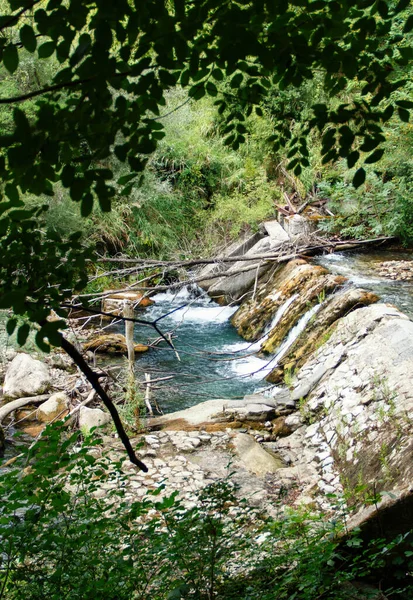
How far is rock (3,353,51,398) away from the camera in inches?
279

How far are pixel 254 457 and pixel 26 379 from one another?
3.71 m

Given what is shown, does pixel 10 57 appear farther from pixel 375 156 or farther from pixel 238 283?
pixel 238 283

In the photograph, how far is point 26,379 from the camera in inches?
283

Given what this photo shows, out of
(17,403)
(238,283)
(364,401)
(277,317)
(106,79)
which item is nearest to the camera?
(106,79)

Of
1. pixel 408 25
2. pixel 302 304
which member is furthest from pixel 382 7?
pixel 302 304

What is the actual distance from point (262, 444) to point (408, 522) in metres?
2.54

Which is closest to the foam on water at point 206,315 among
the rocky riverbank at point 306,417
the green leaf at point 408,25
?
the rocky riverbank at point 306,417

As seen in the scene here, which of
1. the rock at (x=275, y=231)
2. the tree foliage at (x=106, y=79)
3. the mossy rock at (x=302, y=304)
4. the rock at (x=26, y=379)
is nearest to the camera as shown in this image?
the tree foliage at (x=106, y=79)

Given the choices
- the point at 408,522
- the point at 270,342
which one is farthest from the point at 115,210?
the point at 408,522

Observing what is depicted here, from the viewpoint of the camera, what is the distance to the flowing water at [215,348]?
6.88m

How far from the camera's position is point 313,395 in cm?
Result: 567

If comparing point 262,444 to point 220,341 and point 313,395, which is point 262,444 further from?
point 220,341

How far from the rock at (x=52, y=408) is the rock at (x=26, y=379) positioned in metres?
0.52

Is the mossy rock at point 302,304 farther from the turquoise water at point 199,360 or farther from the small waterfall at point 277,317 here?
the turquoise water at point 199,360
